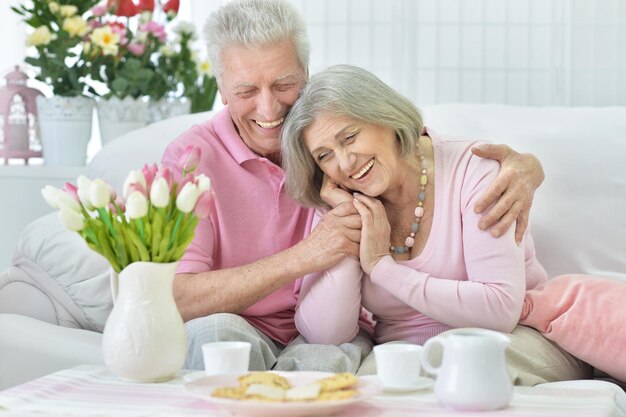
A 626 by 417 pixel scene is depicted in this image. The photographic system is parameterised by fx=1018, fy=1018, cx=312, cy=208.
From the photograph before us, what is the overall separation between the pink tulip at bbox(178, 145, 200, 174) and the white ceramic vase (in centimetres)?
16

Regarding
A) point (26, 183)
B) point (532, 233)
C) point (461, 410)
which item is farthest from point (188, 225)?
point (26, 183)

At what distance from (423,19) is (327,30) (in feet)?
1.08

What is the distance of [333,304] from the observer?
216 centimetres

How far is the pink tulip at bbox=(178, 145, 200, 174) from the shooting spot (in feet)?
5.50

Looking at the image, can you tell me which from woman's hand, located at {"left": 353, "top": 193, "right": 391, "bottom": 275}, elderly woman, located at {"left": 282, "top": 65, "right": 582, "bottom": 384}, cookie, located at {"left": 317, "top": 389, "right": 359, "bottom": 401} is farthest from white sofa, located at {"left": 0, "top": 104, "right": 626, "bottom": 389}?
cookie, located at {"left": 317, "top": 389, "right": 359, "bottom": 401}

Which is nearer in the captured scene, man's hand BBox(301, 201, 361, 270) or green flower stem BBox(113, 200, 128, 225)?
green flower stem BBox(113, 200, 128, 225)

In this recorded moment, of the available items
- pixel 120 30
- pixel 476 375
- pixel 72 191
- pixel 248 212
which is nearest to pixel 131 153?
pixel 248 212

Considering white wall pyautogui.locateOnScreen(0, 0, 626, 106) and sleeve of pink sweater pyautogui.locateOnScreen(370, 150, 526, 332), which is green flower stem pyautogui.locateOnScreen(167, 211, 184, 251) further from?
white wall pyautogui.locateOnScreen(0, 0, 626, 106)

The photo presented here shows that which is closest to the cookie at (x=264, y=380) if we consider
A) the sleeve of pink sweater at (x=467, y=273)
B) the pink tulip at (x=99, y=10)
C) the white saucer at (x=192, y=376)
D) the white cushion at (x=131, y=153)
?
the white saucer at (x=192, y=376)

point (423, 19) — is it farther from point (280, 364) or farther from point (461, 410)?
point (461, 410)

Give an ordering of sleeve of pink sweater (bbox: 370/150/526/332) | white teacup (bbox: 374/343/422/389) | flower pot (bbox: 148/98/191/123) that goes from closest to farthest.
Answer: white teacup (bbox: 374/343/422/389) < sleeve of pink sweater (bbox: 370/150/526/332) < flower pot (bbox: 148/98/191/123)

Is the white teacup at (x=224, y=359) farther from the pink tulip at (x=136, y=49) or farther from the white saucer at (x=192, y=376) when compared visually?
the pink tulip at (x=136, y=49)

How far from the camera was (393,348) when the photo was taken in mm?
1583

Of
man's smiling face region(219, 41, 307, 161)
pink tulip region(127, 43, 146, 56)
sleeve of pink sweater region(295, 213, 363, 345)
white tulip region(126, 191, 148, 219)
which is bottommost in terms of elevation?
sleeve of pink sweater region(295, 213, 363, 345)
